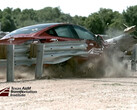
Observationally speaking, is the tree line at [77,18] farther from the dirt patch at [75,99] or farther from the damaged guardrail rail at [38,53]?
the dirt patch at [75,99]

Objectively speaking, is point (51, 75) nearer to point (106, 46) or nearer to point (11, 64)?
point (11, 64)

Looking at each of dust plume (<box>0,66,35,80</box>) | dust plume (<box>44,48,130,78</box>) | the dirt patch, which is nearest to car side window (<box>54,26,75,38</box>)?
dust plume (<box>44,48,130,78</box>)

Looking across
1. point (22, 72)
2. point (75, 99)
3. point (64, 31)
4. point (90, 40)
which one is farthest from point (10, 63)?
point (75, 99)

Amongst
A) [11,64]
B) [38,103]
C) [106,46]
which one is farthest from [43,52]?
[38,103]

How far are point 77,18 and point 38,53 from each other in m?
135

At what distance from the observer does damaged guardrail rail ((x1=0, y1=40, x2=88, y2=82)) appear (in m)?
10.2

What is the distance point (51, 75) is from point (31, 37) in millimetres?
1274

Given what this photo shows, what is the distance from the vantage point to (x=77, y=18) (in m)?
145

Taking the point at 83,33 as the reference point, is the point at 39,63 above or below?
below

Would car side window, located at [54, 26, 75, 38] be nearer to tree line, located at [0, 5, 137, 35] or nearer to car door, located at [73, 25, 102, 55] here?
car door, located at [73, 25, 102, 55]

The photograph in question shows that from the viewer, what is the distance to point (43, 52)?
10961 millimetres

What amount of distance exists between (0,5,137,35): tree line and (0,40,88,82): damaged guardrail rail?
6744 centimetres

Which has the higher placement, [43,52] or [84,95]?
[43,52]

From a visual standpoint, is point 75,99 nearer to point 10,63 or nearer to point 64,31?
point 10,63
